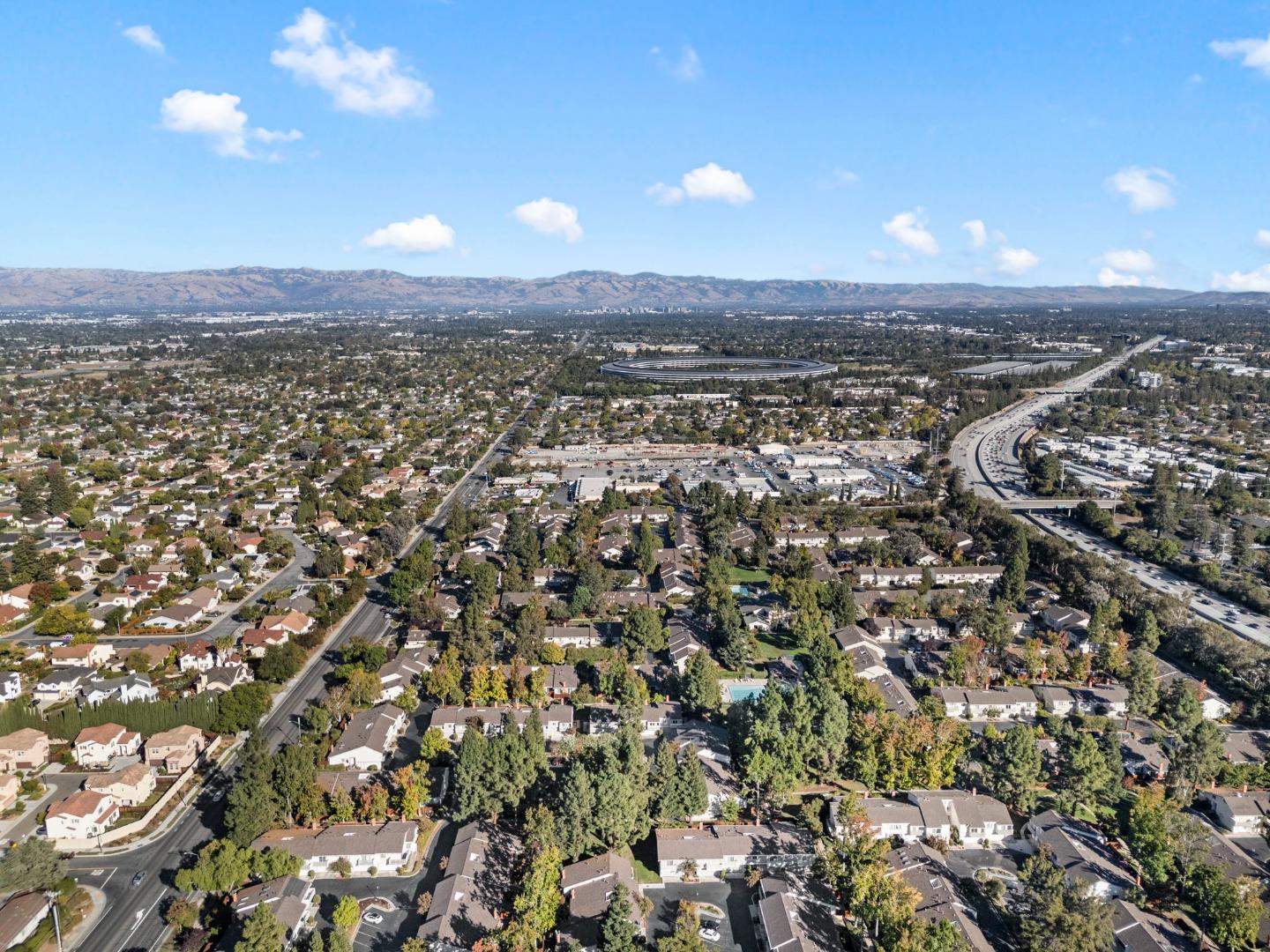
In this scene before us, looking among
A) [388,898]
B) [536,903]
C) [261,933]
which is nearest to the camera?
[261,933]

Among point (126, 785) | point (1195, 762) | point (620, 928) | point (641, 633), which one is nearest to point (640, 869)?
point (620, 928)

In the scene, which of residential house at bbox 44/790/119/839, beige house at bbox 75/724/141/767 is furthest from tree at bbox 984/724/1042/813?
beige house at bbox 75/724/141/767

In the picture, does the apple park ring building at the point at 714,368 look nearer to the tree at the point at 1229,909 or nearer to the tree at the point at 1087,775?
the tree at the point at 1087,775

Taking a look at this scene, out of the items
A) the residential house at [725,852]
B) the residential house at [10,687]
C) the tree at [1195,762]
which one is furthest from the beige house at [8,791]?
the tree at [1195,762]

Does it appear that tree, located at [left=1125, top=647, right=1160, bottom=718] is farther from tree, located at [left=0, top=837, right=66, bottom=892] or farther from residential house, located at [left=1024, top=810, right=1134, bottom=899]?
tree, located at [left=0, top=837, right=66, bottom=892]

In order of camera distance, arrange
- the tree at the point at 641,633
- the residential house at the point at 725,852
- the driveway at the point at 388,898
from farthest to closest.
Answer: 1. the tree at the point at 641,633
2. the residential house at the point at 725,852
3. the driveway at the point at 388,898

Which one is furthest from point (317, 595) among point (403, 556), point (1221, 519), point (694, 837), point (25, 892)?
point (1221, 519)

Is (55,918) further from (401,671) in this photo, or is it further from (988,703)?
(988,703)
